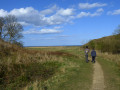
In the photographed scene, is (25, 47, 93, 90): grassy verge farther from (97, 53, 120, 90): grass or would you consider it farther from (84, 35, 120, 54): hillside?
(84, 35, 120, 54): hillside

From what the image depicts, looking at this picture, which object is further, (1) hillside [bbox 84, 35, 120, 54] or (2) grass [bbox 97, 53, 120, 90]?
(1) hillside [bbox 84, 35, 120, 54]

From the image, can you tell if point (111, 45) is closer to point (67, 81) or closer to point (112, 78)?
point (112, 78)

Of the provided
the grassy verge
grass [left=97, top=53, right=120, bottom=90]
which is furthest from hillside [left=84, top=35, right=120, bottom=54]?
the grassy verge

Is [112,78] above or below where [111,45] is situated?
below

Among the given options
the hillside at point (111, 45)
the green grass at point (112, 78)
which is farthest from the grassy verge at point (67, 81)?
the hillside at point (111, 45)

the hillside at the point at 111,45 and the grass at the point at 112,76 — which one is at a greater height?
the hillside at the point at 111,45

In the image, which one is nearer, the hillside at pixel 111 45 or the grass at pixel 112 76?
the grass at pixel 112 76

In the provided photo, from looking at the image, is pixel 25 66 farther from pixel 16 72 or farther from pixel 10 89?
pixel 10 89

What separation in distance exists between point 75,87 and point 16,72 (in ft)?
16.2

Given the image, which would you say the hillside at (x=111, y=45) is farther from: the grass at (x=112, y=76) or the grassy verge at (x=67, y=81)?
the grassy verge at (x=67, y=81)

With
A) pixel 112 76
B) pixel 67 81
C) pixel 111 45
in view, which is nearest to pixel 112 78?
pixel 112 76

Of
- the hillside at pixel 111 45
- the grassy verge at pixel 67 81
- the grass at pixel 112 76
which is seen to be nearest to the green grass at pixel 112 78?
the grass at pixel 112 76

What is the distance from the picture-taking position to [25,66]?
11375mm

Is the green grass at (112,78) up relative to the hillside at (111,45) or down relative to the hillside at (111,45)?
down
